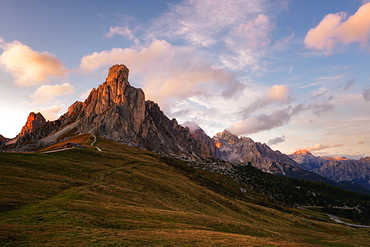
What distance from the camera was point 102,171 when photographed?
6931 centimetres

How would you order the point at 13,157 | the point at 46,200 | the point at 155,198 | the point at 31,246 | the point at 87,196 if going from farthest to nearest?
the point at 13,157 → the point at 155,198 → the point at 87,196 → the point at 46,200 → the point at 31,246

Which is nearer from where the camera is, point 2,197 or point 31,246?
point 31,246

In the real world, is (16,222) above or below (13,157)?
below

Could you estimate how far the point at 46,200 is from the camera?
36844 millimetres

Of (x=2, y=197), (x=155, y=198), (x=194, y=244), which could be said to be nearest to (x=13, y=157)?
(x=2, y=197)


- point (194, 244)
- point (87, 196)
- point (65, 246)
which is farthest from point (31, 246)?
point (87, 196)

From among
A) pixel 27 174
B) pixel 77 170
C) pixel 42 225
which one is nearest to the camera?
pixel 42 225

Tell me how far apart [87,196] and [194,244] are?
1008 inches

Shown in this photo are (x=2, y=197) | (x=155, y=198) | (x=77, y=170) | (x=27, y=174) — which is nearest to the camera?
(x=2, y=197)

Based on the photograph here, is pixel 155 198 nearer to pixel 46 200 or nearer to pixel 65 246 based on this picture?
pixel 46 200

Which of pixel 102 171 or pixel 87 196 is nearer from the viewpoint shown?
pixel 87 196

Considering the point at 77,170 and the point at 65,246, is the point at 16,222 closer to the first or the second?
the point at 65,246

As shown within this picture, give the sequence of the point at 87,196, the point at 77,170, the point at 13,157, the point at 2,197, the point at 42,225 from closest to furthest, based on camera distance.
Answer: the point at 42,225
the point at 2,197
the point at 87,196
the point at 13,157
the point at 77,170

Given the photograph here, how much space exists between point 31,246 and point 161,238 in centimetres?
1326
